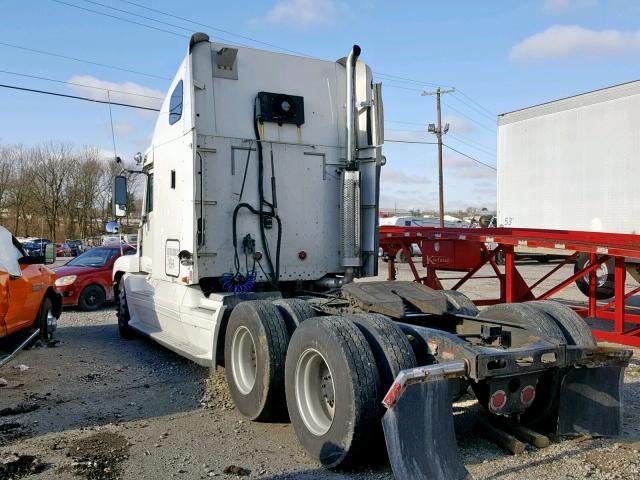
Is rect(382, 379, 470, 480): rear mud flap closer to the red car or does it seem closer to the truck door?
the truck door

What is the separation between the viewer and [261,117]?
6.64 m

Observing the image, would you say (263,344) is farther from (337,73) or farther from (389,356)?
(337,73)

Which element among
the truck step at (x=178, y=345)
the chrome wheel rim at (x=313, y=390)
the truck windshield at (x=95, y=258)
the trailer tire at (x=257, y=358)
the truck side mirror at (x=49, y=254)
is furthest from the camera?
the truck windshield at (x=95, y=258)

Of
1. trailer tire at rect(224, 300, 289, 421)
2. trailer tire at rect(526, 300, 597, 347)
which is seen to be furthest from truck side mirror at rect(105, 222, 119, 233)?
trailer tire at rect(526, 300, 597, 347)

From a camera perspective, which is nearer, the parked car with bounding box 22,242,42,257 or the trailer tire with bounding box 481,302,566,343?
the trailer tire with bounding box 481,302,566,343

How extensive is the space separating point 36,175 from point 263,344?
54.5m

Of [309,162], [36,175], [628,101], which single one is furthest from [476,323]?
[36,175]

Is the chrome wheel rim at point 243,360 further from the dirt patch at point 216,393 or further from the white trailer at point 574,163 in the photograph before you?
the white trailer at point 574,163

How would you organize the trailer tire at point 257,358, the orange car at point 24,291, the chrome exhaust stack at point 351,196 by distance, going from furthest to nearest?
the orange car at point 24,291, the chrome exhaust stack at point 351,196, the trailer tire at point 257,358

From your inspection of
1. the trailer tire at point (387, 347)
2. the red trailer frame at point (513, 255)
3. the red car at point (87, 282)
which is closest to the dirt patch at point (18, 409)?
the trailer tire at point (387, 347)

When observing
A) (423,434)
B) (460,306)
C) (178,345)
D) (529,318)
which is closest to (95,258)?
(178,345)

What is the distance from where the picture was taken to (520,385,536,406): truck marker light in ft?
13.3

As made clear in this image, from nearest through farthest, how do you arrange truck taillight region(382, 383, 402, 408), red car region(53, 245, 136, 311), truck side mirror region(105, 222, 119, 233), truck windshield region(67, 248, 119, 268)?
1. truck taillight region(382, 383, 402, 408)
2. truck side mirror region(105, 222, 119, 233)
3. red car region(53, 245, 136, 311)
4. truck windshield region(67, 248, 119, 268)

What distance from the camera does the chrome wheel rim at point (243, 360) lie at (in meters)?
5.31
